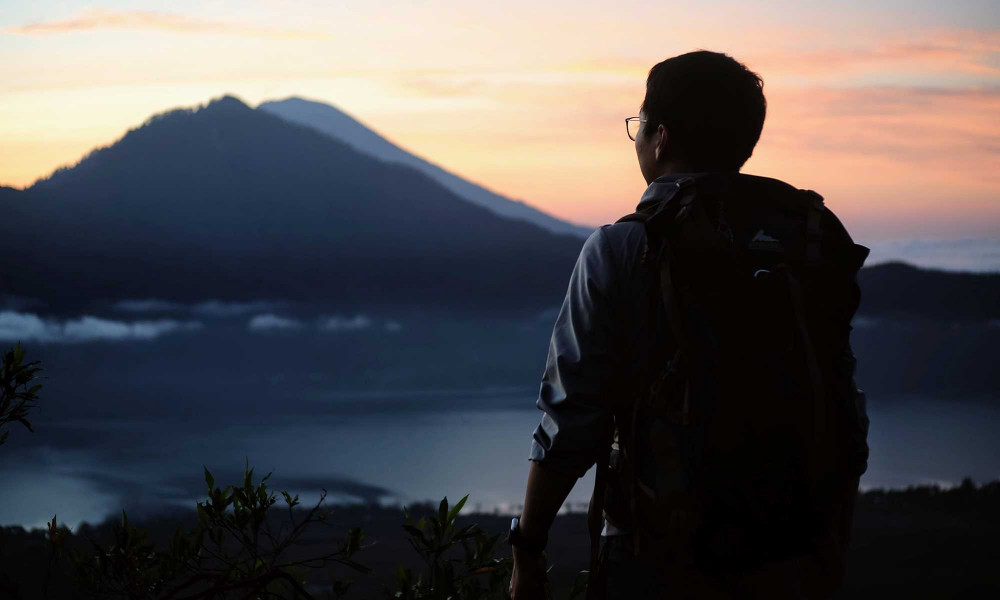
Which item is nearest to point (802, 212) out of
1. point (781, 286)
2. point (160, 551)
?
point (781, 286)

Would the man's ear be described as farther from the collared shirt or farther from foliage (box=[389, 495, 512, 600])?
foliage (box=[389, 495, 512, 600])

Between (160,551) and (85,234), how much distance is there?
180285mm

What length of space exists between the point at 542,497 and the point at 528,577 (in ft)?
0.73

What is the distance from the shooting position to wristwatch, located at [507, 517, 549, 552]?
2.28m

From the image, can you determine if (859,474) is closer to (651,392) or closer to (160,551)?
(651,392)

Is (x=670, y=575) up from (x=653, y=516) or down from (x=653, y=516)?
down

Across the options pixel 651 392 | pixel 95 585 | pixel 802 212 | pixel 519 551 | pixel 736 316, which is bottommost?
pixel 95 585

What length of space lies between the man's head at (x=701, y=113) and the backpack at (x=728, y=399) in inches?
6.2

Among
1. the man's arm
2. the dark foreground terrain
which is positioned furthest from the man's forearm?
the dark foreground terrain

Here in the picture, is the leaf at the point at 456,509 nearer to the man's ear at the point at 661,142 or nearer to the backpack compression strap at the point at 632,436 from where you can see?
the backpack compression strap at the point at 632,436

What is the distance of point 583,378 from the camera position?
2227mm

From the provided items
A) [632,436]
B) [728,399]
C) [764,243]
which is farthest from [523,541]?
[764,243]

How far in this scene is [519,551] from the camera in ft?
7.56

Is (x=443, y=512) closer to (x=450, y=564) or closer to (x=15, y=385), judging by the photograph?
(x=450, y=564)
